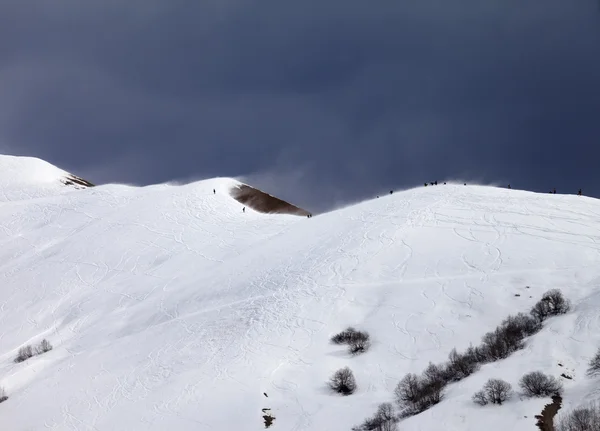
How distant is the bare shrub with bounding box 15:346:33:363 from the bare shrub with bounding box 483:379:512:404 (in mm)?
27306

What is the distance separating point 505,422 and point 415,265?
1676cm

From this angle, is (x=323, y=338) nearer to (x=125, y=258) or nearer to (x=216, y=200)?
(x=125, y=258)

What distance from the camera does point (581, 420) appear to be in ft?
50.2

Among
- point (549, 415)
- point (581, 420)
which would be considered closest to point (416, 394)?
point (549, 415)

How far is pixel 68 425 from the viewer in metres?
24.7

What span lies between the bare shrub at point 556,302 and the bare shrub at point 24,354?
29.8 meters

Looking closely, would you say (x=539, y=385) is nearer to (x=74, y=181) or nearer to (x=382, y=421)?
(x=382, y=421)

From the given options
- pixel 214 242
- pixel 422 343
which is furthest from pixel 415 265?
pixel 214 242

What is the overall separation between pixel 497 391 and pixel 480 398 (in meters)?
0.62

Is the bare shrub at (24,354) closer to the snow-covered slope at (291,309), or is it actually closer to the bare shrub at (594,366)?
the snow-covered slope at (291,309)

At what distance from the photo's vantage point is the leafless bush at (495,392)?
714 inches

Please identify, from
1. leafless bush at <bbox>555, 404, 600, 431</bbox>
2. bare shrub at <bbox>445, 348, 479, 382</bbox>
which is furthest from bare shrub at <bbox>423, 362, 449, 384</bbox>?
leafless bush at <bbox>555, 404, 600, 431</bbox>

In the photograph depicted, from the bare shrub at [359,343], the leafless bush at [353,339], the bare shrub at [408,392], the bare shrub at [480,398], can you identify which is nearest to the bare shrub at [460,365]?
→ the bare shrub at [408,392]

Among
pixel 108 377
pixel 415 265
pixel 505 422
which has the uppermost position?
pixel 415 265
